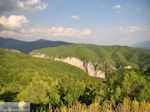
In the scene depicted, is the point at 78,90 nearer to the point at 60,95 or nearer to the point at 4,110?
the point at 60,95

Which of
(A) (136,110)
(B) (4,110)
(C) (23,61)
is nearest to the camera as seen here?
(A) (136,110)

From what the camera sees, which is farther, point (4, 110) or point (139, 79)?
point (139, 79)

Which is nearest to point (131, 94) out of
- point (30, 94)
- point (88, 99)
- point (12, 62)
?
point (88, 99)

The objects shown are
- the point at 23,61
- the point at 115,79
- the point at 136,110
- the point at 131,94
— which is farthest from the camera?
the point at 23,61

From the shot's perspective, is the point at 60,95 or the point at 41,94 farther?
the point at 60,95

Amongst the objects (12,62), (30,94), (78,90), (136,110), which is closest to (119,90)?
(78,90)

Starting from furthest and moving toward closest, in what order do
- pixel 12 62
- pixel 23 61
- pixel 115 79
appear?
pixel 23 61 < pixel 12 62 < pixel 115 79

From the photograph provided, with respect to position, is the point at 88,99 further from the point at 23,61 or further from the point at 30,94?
the point at 23,61

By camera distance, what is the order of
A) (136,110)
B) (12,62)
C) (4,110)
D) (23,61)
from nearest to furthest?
(136,110), (4,110), (12,62), (23,61)

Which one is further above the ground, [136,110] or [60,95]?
[136,110]

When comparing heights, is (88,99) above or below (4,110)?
below
